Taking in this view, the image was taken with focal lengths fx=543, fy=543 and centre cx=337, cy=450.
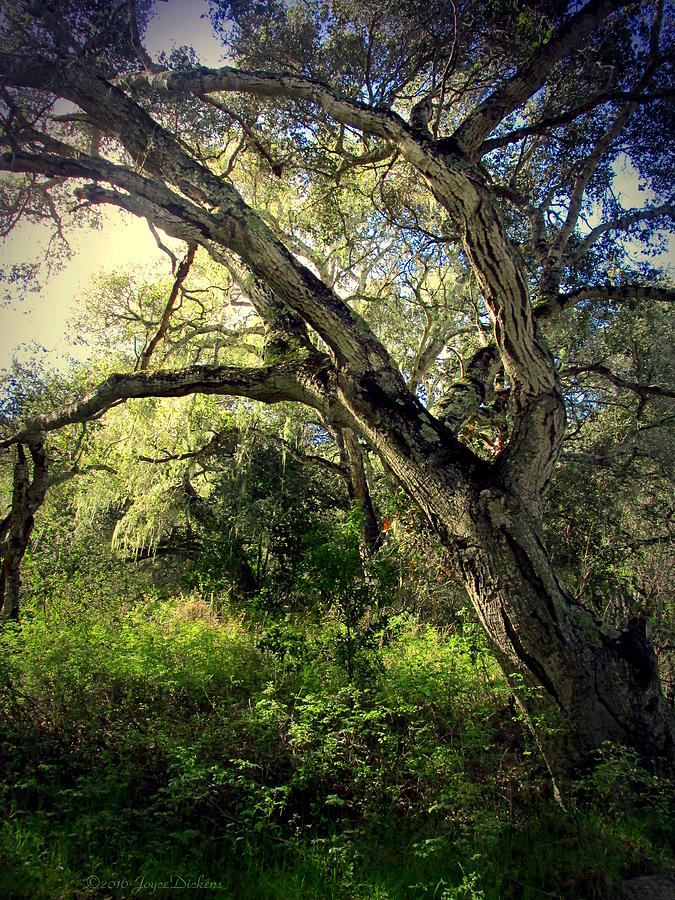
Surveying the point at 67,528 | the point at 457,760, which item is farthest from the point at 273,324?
the point at 67,528

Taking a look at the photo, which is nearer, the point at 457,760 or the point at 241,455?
the point at 457,760

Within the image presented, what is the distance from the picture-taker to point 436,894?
99.0 inches

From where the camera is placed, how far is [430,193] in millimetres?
5707

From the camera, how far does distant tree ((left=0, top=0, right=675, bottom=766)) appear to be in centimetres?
352

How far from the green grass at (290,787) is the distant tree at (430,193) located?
1.88ft

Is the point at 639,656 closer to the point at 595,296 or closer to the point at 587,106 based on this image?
the point at 595,296

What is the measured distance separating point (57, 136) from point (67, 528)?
8.32 meters

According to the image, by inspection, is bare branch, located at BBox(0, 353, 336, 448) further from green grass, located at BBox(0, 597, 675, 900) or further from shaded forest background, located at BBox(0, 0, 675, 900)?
green grass, located at BBox(0, 597, 675, 900)

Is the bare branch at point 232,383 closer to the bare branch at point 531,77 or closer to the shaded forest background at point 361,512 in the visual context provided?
the shaded forest background at point 361,512

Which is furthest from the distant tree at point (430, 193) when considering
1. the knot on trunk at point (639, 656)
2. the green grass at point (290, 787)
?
the green grass at point (290, 787)

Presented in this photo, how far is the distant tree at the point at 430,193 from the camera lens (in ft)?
11.5

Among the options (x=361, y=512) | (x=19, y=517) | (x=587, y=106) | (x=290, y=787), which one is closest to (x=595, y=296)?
(x=587, y=106)

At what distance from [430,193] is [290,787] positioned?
17.9ft

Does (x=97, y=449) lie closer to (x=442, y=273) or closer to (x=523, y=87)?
(x=442, y=273)
